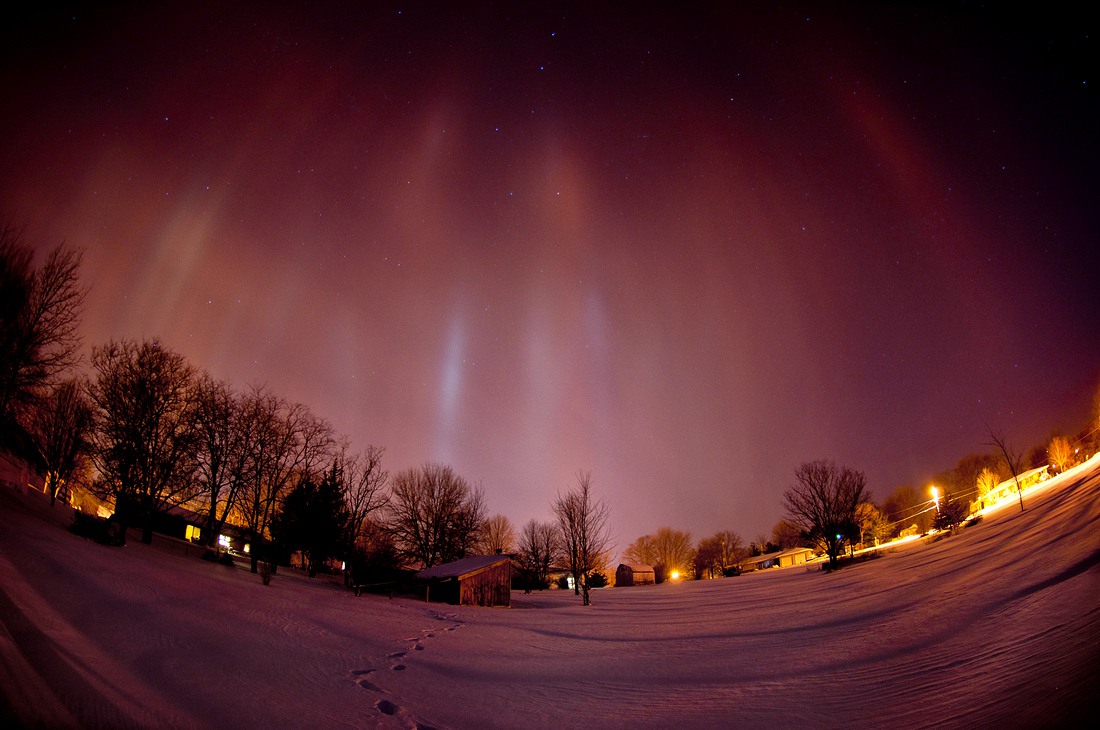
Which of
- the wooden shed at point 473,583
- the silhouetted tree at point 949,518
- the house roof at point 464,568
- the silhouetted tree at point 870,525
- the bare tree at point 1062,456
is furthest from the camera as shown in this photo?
the silhouetted tree at point 870,525

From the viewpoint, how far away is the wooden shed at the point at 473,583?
91.2 feet

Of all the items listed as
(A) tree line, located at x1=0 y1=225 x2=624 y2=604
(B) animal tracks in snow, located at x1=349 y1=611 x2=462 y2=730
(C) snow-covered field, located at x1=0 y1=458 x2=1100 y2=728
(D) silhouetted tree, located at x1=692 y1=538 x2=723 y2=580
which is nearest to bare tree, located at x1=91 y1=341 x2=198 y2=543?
(A) tree line, located at x1=0 y1=225 x2=624 y2=604

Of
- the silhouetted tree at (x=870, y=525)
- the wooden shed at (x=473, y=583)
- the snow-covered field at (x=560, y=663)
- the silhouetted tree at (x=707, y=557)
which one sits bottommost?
the silhouetted tree at (x=707, y=557)

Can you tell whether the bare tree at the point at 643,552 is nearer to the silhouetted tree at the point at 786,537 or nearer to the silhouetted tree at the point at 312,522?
the silhouetted tree at the point at 786,537

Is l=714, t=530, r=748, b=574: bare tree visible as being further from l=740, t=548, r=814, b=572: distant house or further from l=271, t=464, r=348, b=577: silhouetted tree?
l=271, t=464, r=348, b=577: silhouetted tree

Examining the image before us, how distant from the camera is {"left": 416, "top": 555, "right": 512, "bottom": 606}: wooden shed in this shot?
27791 millimetres

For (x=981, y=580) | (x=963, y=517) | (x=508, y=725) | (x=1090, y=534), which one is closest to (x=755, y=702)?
(x=508, y=725)

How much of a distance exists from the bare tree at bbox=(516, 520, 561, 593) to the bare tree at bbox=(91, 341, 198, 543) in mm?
35888

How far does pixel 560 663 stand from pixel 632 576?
64.5 metres

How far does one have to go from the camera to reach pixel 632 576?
66.4 meters

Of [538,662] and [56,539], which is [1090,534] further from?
[56,539]

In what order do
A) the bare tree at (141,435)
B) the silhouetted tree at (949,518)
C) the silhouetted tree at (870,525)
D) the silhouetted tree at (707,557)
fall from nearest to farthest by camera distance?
the bare tree at (141,435) < the silhouetted tree at (949,518) < the silhouetted tree at (870,525) < the silhouetted tree at (707,557)

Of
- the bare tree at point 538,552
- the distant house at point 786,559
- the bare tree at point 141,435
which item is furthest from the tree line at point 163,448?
the distant house at point 786,559

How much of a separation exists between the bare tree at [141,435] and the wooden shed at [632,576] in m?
59.5
